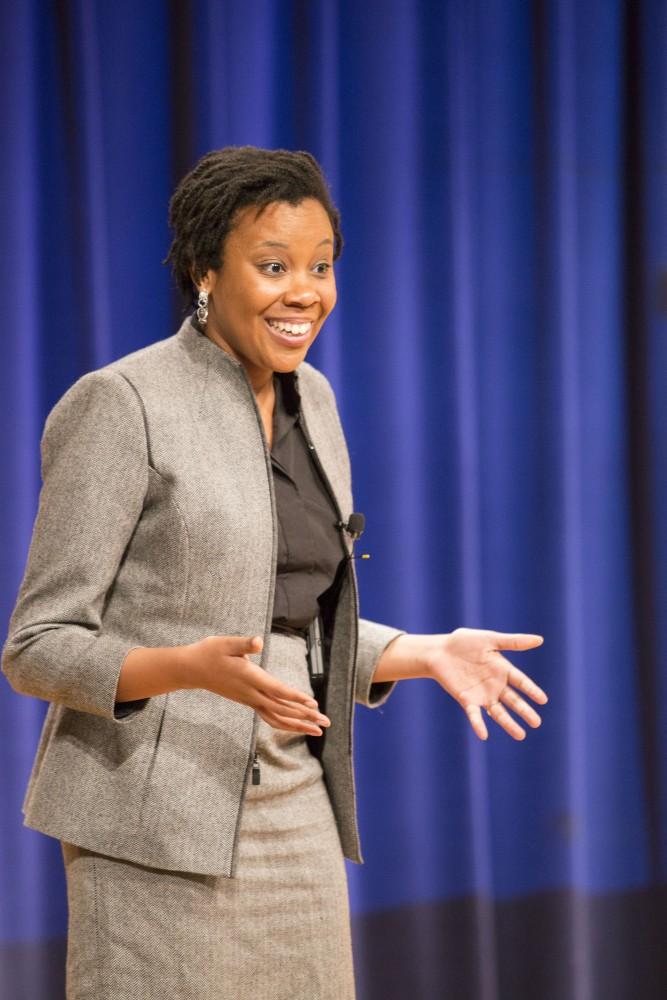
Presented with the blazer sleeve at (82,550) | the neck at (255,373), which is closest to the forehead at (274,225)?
the neck at (255,373)

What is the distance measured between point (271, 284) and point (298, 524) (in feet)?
0.93

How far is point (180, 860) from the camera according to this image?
1338mm

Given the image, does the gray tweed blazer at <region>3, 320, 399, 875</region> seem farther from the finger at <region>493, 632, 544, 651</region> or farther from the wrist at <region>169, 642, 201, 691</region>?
the finger at <region>493, 632, 544, 651</region>

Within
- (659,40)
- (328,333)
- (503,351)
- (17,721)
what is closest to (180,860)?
(17,721)

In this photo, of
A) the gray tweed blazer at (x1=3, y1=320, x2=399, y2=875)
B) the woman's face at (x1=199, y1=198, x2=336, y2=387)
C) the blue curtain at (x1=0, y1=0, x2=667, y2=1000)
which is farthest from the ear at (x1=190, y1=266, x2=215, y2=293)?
the blue curtain at (x1=0, y1=0, x2=667, y2=1000)

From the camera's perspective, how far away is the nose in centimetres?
149

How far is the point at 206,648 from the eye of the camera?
4.00 feet

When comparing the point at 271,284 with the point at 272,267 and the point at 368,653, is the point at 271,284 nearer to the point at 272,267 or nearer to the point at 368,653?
the point at 272,267

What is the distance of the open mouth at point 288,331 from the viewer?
150 centimetres

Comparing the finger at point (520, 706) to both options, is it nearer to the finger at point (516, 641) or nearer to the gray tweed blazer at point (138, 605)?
the finger at point (516, 641)

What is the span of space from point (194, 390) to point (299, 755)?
448 millimetres

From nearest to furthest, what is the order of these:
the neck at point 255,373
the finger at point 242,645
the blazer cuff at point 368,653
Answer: the finger at point 242,645 → the neck at point 255,373 → the blazer cuff at point 368,653

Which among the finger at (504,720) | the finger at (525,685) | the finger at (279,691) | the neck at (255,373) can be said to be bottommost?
the finger at (504,720)

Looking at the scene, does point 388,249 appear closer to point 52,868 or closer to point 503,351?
point 503,351
